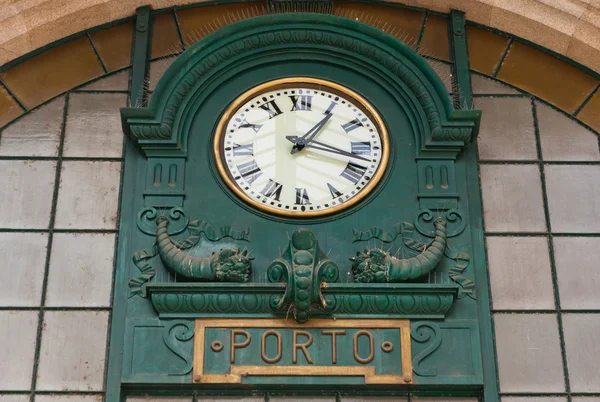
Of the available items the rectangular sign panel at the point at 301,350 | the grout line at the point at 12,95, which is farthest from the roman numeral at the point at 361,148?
the grout line at the point at 12,95

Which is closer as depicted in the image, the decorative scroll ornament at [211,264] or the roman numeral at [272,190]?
the decorative scroll ornament at [211,264]

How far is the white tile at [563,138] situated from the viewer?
1248 centimetres

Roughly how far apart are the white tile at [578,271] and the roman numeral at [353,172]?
70.9 inches

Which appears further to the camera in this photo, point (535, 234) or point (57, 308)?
point (535, 234)

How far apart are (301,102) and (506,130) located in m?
1.92

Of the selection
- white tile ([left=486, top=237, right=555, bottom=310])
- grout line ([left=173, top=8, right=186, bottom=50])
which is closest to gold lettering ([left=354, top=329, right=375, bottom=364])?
white tile ([left=486, top=237, right=555, bottom=310])

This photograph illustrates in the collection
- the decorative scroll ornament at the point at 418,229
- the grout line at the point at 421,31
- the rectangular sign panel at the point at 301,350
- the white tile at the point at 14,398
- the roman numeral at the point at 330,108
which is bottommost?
the white tile at the point at 14,398

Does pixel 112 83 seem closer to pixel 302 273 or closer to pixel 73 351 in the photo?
pixel 73 351

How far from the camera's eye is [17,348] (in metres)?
11.3

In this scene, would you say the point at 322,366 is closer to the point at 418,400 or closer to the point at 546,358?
the point at 418,400

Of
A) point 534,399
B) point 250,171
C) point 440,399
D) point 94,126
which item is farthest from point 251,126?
point 534,399

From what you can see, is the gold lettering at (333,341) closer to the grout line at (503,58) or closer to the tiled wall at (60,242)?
the tiled wall at (60,242)

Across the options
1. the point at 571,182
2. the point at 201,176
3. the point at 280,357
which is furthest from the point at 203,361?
the point at 571,182

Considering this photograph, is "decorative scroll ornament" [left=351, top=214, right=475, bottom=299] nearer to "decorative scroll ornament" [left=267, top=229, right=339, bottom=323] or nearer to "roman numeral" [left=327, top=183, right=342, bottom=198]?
"decorative scroll ornament" [left=267, top=229, right=339, bottom=323]
